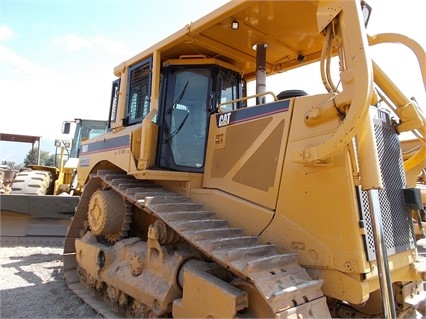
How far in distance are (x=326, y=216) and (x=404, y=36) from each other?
1.88m

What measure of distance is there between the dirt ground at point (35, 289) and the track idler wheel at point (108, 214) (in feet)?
2.94

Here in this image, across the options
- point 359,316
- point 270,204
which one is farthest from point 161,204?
point 359,316

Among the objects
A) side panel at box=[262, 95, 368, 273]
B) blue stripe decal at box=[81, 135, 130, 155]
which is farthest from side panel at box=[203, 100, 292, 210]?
blue stripe decal at box=[81, 135, 130, 155]

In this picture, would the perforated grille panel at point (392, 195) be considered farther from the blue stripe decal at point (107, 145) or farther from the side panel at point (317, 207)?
the blue stripe decal at point (107, 145)

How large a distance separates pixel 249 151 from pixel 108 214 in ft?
6.08

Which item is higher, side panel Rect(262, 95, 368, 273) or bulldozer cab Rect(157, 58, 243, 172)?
bulldozer cab Rect(157, 58, 243, 172)

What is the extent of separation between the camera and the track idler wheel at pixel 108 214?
13.2 feet

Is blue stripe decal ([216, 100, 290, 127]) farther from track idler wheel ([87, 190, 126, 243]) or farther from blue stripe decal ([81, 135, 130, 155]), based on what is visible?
track idler wheel ([87, 190, 126, 243])

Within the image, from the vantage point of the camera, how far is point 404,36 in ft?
10.4

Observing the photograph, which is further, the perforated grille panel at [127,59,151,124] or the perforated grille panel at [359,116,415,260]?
the perforated grille panel at [127,59,151,124]

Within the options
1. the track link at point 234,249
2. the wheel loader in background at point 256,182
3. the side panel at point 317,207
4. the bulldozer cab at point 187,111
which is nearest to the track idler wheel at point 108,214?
the wheel loader in background at point 256,182

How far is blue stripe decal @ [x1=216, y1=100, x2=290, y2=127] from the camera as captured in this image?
304cm

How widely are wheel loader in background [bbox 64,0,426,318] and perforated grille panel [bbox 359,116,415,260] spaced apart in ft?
0.06

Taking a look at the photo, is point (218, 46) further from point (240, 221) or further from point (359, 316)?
point (359, 316)
